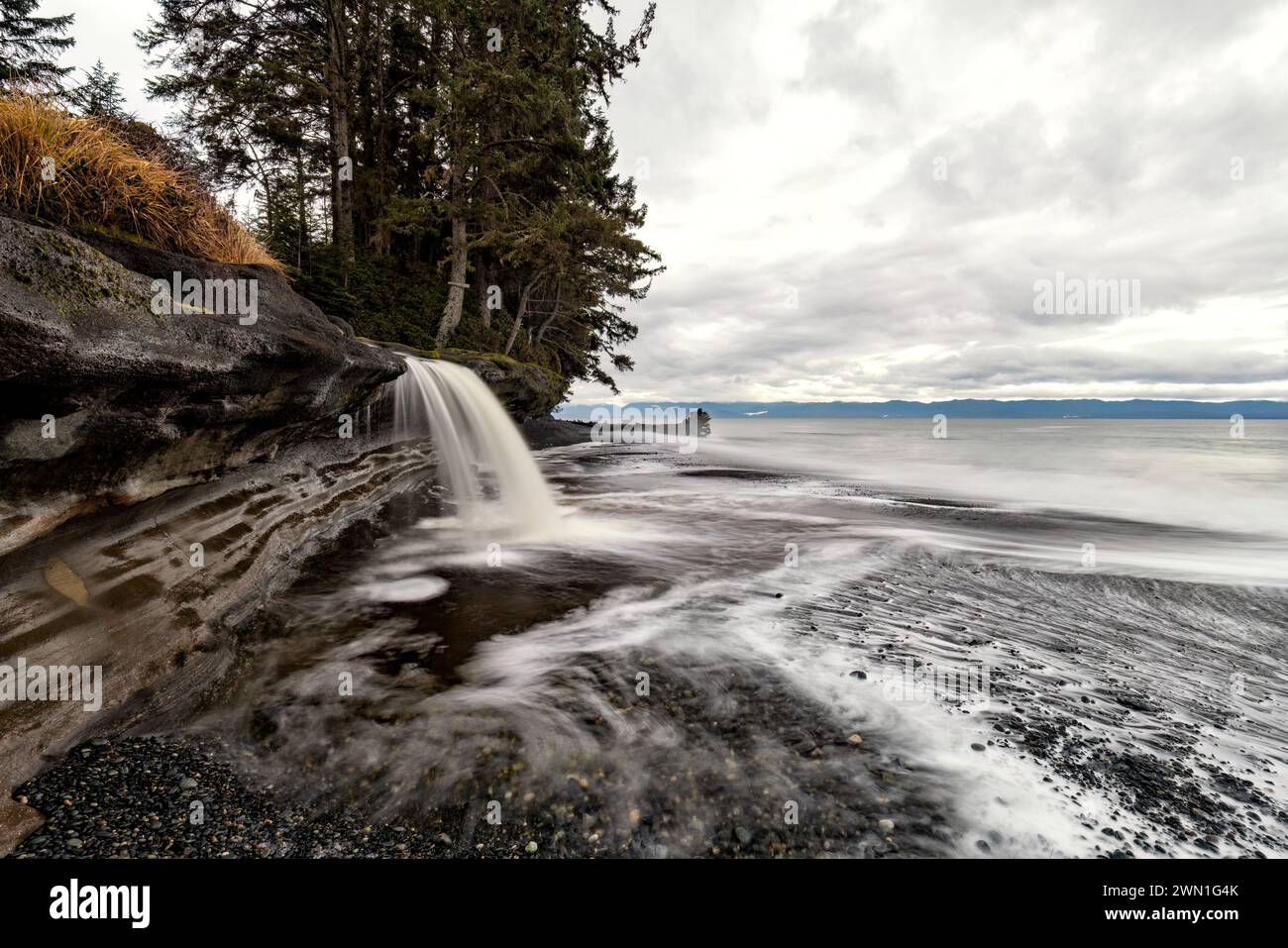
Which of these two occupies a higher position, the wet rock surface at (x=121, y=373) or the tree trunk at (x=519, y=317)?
the tree trunk at (x=519, y=317)

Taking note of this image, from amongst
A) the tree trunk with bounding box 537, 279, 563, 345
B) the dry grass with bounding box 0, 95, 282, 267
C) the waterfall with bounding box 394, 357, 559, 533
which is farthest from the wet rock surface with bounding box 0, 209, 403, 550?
the tree trunk with bounding box 537, 279, 563, 345

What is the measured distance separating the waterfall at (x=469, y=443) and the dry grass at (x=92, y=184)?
16.7ft

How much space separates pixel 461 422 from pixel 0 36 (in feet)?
146

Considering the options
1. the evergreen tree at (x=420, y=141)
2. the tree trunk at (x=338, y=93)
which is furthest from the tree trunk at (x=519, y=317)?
the tree trunk at (x=338, y=93)

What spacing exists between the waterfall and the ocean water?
2.75 metres

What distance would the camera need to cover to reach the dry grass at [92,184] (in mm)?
4730

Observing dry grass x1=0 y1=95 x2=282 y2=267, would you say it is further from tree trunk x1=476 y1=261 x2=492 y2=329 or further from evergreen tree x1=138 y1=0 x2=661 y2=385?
tree trunk x1=476 y1=261 x2=492 y2=329

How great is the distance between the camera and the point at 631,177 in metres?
27.1

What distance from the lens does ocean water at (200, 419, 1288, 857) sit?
10.1ft

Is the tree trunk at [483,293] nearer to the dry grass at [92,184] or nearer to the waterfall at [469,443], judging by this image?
the waterfall at [469,443]

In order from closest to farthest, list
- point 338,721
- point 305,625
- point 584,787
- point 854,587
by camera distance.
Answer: point 584,787 < point 338,721 < point 305,625 < point 854,587

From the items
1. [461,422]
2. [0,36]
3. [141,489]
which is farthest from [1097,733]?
[0,36]

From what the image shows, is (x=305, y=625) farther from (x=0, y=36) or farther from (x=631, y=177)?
(x=0, y=36)

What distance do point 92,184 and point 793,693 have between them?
29.1 feet
